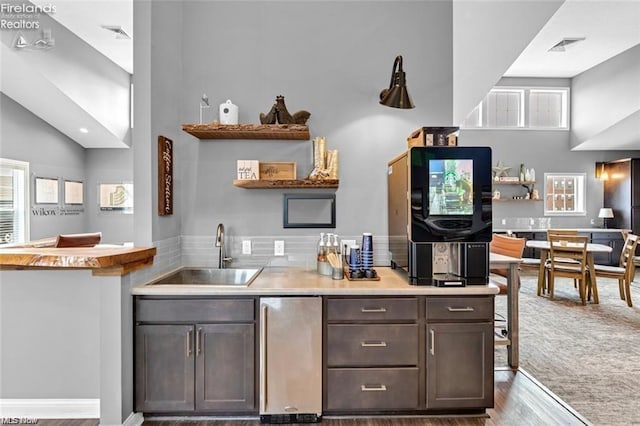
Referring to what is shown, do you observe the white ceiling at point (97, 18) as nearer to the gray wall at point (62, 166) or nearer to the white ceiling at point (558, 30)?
the white ceiling at point (558, 30)

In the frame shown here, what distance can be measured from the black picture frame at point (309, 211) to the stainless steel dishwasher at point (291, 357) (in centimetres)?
84

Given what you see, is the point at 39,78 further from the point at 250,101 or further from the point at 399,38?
the point at 399,38

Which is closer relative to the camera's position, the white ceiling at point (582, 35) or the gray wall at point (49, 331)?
the gray wall at point (49, 331)

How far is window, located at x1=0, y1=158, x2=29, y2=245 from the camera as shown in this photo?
5.34 meters

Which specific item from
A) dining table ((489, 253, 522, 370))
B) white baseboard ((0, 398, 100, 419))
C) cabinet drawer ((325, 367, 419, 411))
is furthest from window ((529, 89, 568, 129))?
white baseboard ((0, 398, 100, 419))

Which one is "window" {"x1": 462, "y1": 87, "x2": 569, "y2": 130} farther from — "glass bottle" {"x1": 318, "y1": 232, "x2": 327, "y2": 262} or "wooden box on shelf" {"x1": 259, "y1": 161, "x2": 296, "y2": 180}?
"glass bottle" {"x1": 318, "y1": 232, "x2": 327, "y2": 262}

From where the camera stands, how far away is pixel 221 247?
9.15ft

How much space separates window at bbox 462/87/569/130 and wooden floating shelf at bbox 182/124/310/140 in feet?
21.4

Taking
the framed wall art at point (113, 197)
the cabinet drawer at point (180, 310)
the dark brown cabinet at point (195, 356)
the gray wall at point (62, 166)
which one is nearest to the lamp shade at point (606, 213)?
the dark brown cabinet at point (195, 356)

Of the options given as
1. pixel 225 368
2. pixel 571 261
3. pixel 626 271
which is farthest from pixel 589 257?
pixel 225 368

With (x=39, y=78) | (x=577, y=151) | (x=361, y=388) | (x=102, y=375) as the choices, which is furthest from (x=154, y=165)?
(x=577, y=151)

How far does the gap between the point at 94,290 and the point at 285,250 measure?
1282 millimetres

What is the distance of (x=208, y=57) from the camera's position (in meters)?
2.86

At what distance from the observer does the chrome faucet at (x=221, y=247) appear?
275 cm
